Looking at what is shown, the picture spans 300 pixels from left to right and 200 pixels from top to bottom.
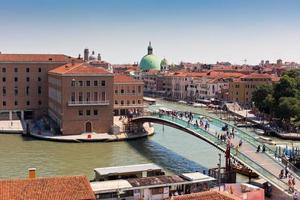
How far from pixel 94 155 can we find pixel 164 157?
12.2 ft

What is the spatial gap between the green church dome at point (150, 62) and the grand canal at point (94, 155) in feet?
210

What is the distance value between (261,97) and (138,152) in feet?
67.6

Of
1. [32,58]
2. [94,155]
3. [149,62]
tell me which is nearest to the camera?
[94,155]

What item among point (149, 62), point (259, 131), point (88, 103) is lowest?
point (259, 131)

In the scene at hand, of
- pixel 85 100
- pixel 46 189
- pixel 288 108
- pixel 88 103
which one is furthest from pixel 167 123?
pixel 46 189

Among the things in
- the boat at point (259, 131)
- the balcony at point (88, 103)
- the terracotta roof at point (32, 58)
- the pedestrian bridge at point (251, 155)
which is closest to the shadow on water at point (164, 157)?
the pedestrian bridge at point (251, 155)

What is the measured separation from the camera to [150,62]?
97.1m

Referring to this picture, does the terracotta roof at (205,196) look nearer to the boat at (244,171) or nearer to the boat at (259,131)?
the boat at (244,171)

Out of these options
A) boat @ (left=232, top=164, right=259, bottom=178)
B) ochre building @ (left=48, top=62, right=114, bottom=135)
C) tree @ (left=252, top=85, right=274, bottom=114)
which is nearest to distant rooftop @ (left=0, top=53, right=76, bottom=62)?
ochre building @ (left=48, top=62, right=114, bottom=135)

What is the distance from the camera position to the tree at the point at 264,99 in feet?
135

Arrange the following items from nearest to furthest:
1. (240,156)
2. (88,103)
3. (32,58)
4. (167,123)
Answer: (240,156), (167,123), (88,103), (32,58)

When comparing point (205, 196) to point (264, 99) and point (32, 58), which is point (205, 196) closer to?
point (32, 58)

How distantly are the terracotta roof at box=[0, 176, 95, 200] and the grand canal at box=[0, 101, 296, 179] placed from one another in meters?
8.36

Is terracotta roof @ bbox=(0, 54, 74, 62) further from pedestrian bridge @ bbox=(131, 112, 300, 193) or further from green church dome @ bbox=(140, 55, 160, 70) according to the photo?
green church dome @ bbox=(140, 55, 160, 70)
